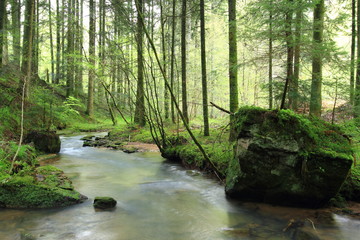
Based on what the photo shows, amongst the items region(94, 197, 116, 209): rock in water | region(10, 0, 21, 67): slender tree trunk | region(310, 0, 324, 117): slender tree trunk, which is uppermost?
region(10, 0, 21, 67): slender tree trunk

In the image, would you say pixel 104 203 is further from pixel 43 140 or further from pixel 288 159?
pixel 43 140

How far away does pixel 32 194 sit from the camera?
15.6 feet

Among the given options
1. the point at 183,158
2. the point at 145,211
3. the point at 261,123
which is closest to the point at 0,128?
the point at 183,158

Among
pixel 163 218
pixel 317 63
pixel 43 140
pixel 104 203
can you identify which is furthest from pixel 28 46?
pixel 317 63

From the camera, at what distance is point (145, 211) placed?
4938 mm

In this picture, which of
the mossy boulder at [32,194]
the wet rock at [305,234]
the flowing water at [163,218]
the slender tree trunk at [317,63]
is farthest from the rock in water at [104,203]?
the slender tree trunk at [317,63]

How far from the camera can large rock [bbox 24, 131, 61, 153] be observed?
31.2 ft

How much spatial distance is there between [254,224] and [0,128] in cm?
964

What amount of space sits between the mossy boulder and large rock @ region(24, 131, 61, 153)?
4.65 metres

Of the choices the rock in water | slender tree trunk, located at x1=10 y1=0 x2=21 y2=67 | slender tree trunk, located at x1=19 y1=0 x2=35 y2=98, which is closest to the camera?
the rock in water

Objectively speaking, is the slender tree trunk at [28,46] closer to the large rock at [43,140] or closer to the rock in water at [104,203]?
the large rock at [43,140]

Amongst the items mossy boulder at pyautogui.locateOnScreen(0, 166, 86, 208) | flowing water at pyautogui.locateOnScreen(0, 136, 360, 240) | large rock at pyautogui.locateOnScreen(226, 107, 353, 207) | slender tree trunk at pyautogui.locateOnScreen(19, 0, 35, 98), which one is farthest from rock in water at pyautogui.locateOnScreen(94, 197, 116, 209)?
slender tree trunk at pyautogui.locateOnScreen(19, 0, 35, 98)

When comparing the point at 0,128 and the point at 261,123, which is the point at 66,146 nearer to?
the point at 0,128

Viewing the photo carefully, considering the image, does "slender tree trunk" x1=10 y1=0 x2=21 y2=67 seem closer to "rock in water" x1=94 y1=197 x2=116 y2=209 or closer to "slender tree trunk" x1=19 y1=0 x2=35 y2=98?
"slender tree trunk" x1=19 y1=0 x2=35 y2=98
